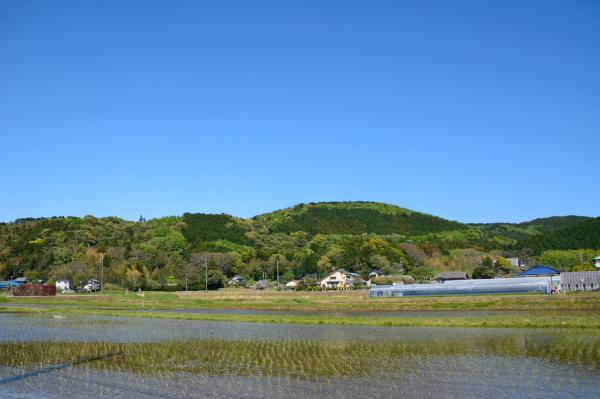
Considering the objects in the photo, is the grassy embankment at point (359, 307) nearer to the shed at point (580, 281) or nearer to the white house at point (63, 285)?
the shed at point (580, 281)

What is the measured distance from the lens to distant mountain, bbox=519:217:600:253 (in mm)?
111125

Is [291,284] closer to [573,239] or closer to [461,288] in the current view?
[461,288]

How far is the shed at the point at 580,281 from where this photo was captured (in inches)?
2282

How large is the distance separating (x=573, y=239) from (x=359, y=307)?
276 ft

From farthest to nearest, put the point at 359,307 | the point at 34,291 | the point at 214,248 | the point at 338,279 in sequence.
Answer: the point at 214,248 < the point at 338,279 < the point at 34,291 < the point at 359,307

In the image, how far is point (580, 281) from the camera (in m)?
58.8

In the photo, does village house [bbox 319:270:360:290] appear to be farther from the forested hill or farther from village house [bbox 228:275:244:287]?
the forested hill

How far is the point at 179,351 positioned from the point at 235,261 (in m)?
86.1

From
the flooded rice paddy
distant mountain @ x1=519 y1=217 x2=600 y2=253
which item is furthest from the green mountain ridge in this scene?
the flooded rice paddy

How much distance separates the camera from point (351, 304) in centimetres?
5138

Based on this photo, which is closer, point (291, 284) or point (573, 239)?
point (291, 284)

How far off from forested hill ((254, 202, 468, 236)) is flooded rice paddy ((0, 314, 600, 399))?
129 m

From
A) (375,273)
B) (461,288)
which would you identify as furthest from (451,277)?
(461,288)

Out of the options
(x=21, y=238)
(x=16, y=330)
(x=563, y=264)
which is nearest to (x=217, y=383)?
(x=16, y=330)
